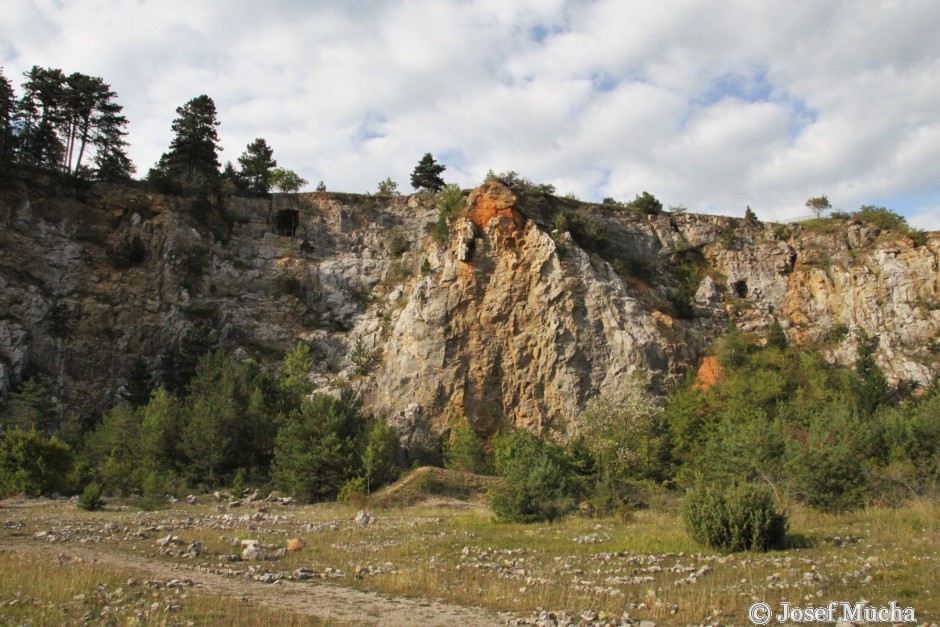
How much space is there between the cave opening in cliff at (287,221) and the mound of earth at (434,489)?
87.9ft

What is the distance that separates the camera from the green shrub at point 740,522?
11484 mm

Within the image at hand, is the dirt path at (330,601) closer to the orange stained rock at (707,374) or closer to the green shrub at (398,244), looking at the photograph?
the orange stained rock at (707,374)

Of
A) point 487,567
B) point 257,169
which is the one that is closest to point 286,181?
point 257,169

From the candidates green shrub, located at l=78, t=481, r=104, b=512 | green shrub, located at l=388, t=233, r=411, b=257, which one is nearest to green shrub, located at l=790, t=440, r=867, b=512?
green shrub, located at l=78, t=481, r=104, b=512

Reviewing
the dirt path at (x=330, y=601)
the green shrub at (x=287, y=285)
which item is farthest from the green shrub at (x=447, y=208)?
the dirt path at (x=330, y=601)

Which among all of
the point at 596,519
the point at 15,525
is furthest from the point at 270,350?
the point at 596,519

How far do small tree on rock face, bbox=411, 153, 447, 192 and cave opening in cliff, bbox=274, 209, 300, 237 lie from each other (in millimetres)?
10229

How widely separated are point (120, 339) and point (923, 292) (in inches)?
2101

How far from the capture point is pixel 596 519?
18188 mm

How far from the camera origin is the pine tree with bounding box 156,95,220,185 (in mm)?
47250

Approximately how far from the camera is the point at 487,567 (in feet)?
36.3

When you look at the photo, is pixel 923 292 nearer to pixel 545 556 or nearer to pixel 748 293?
pixel 748 293

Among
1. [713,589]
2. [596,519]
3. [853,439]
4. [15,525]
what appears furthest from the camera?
[853,439]

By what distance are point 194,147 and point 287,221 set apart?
8876 mm
